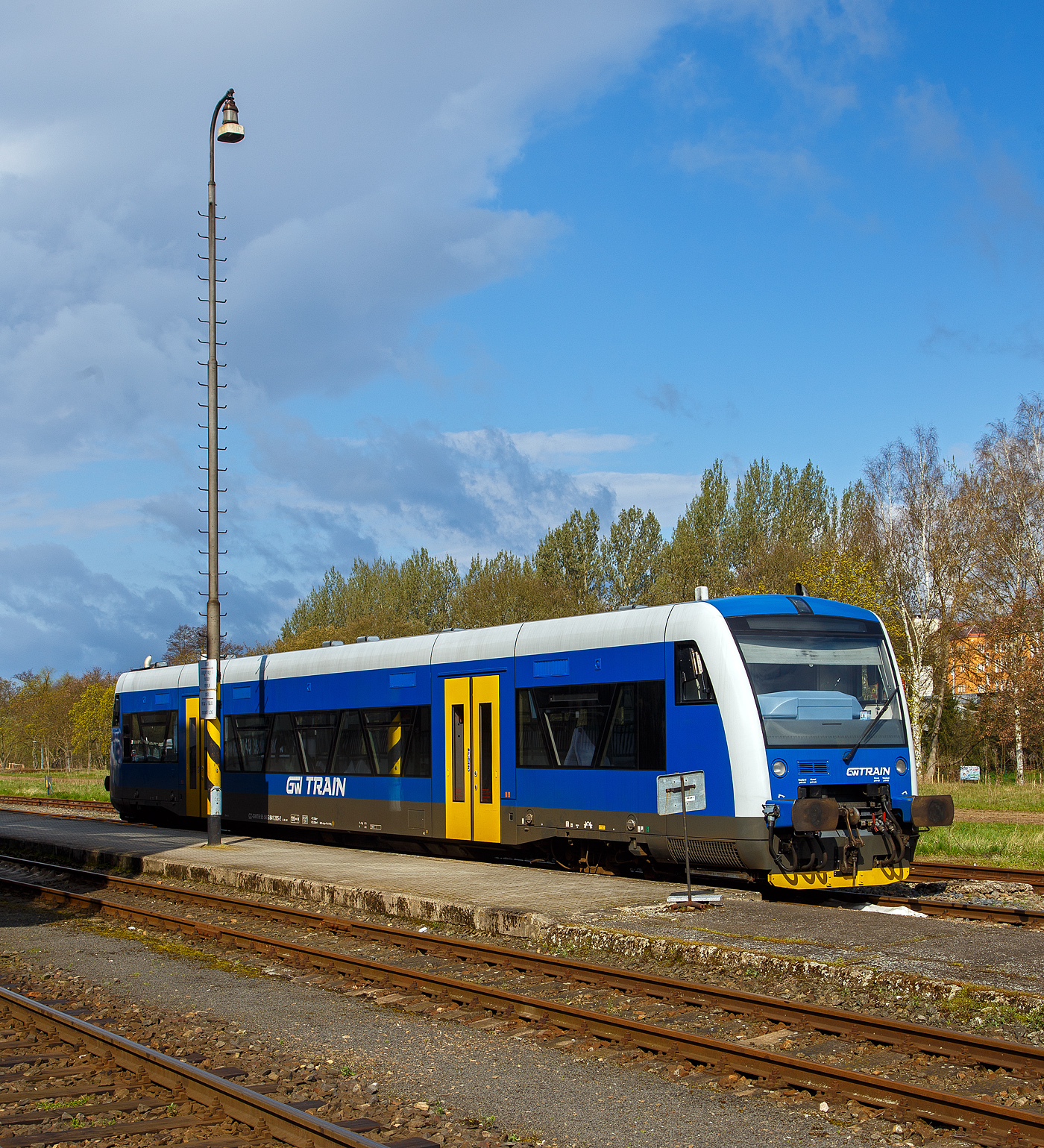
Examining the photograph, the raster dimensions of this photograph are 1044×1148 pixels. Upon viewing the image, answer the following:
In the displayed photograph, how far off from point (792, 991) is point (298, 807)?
12516 millimetres

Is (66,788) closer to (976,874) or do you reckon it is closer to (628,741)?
(628,741)

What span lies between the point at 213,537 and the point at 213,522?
0.83 ft

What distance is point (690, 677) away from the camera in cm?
1273

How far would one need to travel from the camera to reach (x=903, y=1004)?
312 inches

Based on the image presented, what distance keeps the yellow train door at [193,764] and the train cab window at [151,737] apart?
0.54 meters

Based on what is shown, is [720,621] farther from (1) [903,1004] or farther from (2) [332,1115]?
(2) [332,1115]

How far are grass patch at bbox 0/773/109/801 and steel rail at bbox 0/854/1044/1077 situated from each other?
1037 inches

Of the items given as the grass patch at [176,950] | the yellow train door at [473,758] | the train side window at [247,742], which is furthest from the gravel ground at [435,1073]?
the train side window at [247,742]

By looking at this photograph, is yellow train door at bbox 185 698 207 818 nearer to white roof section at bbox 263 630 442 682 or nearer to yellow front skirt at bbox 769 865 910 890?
white roof section at bbox 263 630 442 682

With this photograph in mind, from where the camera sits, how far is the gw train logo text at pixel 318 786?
733 inches

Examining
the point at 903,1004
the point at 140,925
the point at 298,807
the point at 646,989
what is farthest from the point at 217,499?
the point at 903,1004

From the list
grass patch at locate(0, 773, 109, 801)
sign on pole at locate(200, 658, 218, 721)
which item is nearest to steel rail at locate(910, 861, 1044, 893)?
sign on pole at locate(200, 658, 218, 721)

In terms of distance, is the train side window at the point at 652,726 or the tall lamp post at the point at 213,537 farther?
the tall lamp post at the point at 213,537

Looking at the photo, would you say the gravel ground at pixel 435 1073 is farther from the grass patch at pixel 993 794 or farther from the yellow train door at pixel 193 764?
the grass patch at pixel 993 794
